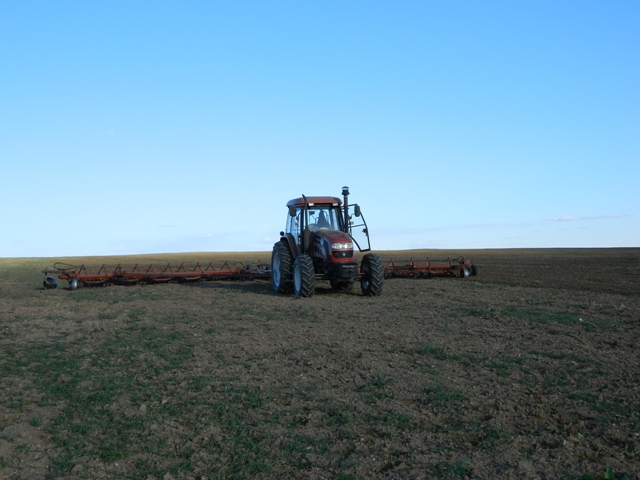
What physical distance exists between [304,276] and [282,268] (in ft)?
4.64

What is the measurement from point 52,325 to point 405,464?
9.11 m

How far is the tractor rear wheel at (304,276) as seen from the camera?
49.4ft

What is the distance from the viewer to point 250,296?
1645cm

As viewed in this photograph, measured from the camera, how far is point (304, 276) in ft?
49.5

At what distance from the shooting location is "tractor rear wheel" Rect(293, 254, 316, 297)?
1507 cm

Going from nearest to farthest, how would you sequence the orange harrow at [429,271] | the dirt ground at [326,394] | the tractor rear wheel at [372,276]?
the dirt ground at [326,394], the tractor rear wheel at [372,276], the orange harrow at [429,271]

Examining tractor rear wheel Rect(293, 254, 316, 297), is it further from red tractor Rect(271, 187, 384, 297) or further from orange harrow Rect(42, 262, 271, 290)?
orange harrow Rect(42, 262, 271, 290)

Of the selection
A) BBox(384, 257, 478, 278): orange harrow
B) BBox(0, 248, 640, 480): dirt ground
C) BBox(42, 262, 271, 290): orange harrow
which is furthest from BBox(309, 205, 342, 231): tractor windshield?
BBox(384, 257, 478, 278): orange harrow

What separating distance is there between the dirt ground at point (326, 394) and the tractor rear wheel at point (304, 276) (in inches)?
100

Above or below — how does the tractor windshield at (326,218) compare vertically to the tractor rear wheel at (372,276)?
above

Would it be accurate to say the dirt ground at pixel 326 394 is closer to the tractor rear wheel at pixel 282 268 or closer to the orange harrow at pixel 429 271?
the tractor rear wheel at pixel 282 268

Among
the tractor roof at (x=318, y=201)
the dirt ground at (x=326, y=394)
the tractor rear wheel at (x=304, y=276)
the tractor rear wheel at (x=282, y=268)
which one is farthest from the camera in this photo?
the tractor rear wheel at (x=282, y=268)

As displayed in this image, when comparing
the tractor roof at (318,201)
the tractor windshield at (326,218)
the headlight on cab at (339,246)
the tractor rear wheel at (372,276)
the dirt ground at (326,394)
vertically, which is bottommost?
the dirt ground at (326,394)

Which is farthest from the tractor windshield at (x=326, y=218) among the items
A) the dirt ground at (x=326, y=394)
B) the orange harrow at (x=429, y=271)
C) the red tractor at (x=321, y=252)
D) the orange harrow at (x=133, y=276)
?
the orange harrow at (x=429, y=271)
